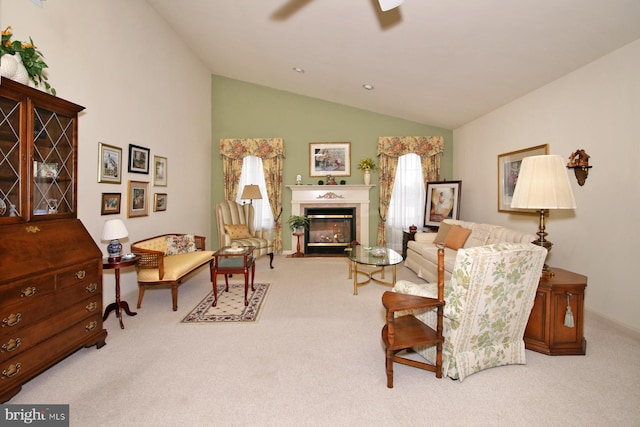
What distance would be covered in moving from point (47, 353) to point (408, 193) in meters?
6.24

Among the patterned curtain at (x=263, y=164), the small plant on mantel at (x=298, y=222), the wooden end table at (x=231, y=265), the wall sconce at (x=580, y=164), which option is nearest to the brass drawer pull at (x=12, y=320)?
the wooden end table at (x=231, y=265)

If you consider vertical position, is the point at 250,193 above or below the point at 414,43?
below

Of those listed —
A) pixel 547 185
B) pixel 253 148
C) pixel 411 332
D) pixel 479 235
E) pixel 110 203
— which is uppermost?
pixel 253 148

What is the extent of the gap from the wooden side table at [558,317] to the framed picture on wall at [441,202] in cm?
347

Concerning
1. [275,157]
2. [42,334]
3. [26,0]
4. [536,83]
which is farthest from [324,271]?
[26,0]

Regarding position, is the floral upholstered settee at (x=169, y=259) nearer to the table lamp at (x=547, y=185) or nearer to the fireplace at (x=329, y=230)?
the fireplace at (x=329, y=230)

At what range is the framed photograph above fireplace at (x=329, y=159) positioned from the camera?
675 centimetres

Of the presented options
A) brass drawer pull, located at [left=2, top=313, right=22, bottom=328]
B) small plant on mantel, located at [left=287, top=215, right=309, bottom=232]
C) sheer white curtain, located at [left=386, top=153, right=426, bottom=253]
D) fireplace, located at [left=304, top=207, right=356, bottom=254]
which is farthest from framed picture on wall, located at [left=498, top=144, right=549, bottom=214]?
brass drawer pull, located at [left=2, top=313, right=22, bottom=328]

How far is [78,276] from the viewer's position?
8.11 ft

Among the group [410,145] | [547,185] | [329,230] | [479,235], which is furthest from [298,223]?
[547,185]

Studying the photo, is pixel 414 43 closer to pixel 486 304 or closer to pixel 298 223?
pixel 486 304

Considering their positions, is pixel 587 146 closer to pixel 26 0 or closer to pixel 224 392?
pixel 224 392

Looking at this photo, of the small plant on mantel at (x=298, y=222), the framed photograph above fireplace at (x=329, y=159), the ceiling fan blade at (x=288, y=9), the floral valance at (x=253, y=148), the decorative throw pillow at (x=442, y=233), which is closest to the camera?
the ceiling fan blade at (x=288, y=9)

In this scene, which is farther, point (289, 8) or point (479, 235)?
point (479, 235)
